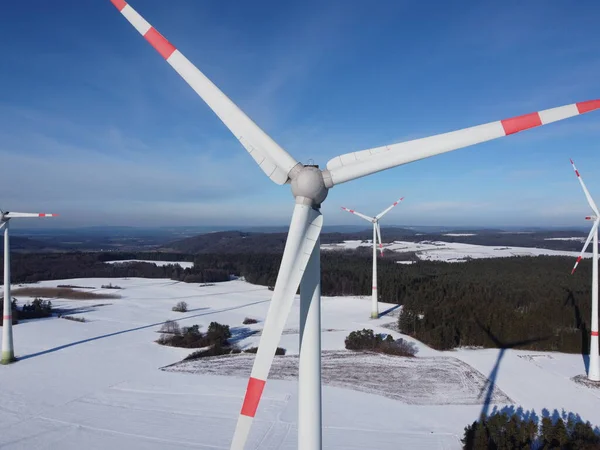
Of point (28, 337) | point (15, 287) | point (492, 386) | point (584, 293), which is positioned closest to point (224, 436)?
point (492, 386)

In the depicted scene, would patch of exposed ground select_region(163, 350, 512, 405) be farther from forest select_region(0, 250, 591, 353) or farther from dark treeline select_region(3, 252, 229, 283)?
dark treeline select_region(3, 252, 229, 283)

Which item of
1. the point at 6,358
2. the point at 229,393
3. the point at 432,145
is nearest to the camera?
the point at 432,145

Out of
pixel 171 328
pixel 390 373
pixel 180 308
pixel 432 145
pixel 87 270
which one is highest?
pixel 432 145

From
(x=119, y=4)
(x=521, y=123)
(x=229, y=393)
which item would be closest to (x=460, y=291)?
(x=229, y=393)

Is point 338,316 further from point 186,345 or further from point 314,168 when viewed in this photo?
point 314,168

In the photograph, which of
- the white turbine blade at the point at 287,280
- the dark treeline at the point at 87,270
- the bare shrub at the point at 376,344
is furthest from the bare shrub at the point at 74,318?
the white turbine blade at the point at 287,280

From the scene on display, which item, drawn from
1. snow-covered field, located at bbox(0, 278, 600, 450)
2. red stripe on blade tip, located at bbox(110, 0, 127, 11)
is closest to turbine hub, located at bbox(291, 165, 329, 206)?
red stripe on blade tip, located at bbox(110, 0, 127, 11)

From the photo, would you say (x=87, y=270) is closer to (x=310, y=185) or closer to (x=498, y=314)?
(x=498, y=314)

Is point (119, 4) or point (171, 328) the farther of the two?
point (171, 328)
